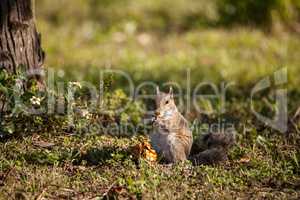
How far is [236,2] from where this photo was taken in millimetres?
11711

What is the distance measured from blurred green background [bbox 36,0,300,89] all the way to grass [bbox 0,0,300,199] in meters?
0.02

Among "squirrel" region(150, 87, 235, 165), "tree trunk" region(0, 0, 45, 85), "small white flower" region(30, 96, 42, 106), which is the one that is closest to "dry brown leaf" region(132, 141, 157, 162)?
"squirrel" region(150, 87, 235, 165)

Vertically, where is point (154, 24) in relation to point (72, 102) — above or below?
above

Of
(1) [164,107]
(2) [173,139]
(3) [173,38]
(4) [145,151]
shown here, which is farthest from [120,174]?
(3) [173,38]

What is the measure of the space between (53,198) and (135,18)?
7.30m

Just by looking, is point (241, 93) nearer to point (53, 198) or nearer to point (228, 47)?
point (228, 47)

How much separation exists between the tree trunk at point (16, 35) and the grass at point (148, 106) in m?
0.61

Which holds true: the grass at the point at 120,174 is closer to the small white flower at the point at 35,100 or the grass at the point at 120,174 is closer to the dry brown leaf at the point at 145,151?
the dry brown leaf at the point at 145,151

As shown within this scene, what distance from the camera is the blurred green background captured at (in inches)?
390

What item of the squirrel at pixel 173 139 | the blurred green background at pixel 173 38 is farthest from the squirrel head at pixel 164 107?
the blurred green background at pixel 173 38

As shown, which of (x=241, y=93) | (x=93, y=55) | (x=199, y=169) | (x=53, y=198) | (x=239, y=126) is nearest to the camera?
(x=53, y=198)

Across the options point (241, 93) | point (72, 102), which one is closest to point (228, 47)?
point (241, 93)

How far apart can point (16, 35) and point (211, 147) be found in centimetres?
204

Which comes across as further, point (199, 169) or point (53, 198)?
point (199, 169)
